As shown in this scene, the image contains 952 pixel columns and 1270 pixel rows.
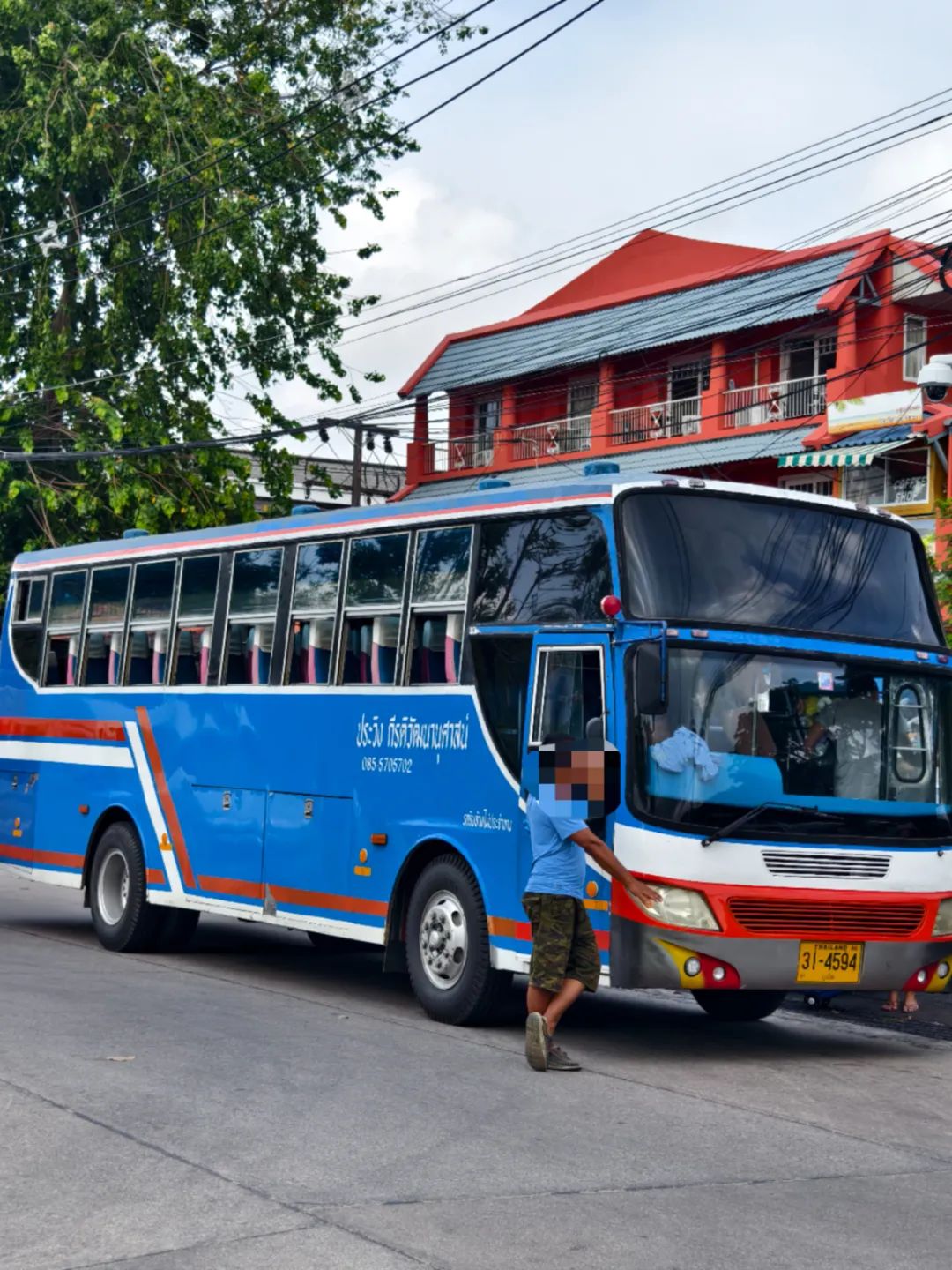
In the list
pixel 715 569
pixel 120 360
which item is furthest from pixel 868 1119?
pixel 120 360

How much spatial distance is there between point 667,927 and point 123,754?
680cm

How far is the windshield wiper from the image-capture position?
9.97 metres

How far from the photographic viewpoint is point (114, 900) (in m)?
15.5

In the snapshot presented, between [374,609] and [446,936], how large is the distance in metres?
2.42

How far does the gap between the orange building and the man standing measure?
21988mm

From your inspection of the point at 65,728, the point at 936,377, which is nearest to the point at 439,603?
the point at 65,728

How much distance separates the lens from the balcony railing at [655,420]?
39.3 m

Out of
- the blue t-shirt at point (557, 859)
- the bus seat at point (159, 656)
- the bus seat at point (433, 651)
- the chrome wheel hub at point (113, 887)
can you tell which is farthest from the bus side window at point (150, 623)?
the blue t-shirt at point (557, 859)

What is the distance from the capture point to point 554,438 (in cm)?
4103

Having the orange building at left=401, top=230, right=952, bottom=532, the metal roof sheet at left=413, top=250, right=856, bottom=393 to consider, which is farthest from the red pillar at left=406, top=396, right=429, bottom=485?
the metal roof sheet at left=413, top=250, right=856, bottom=393

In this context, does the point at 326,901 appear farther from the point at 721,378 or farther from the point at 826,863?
the point at 721,378

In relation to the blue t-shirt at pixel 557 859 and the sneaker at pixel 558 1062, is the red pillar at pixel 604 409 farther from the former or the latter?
the sneaker at pixel 558 1062

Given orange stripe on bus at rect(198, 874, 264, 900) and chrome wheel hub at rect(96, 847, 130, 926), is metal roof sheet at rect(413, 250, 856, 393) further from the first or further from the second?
orange stripe on bus at rect(198, 874, 264, 900)

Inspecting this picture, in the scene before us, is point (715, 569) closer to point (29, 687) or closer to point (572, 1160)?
point (572, 1160)
